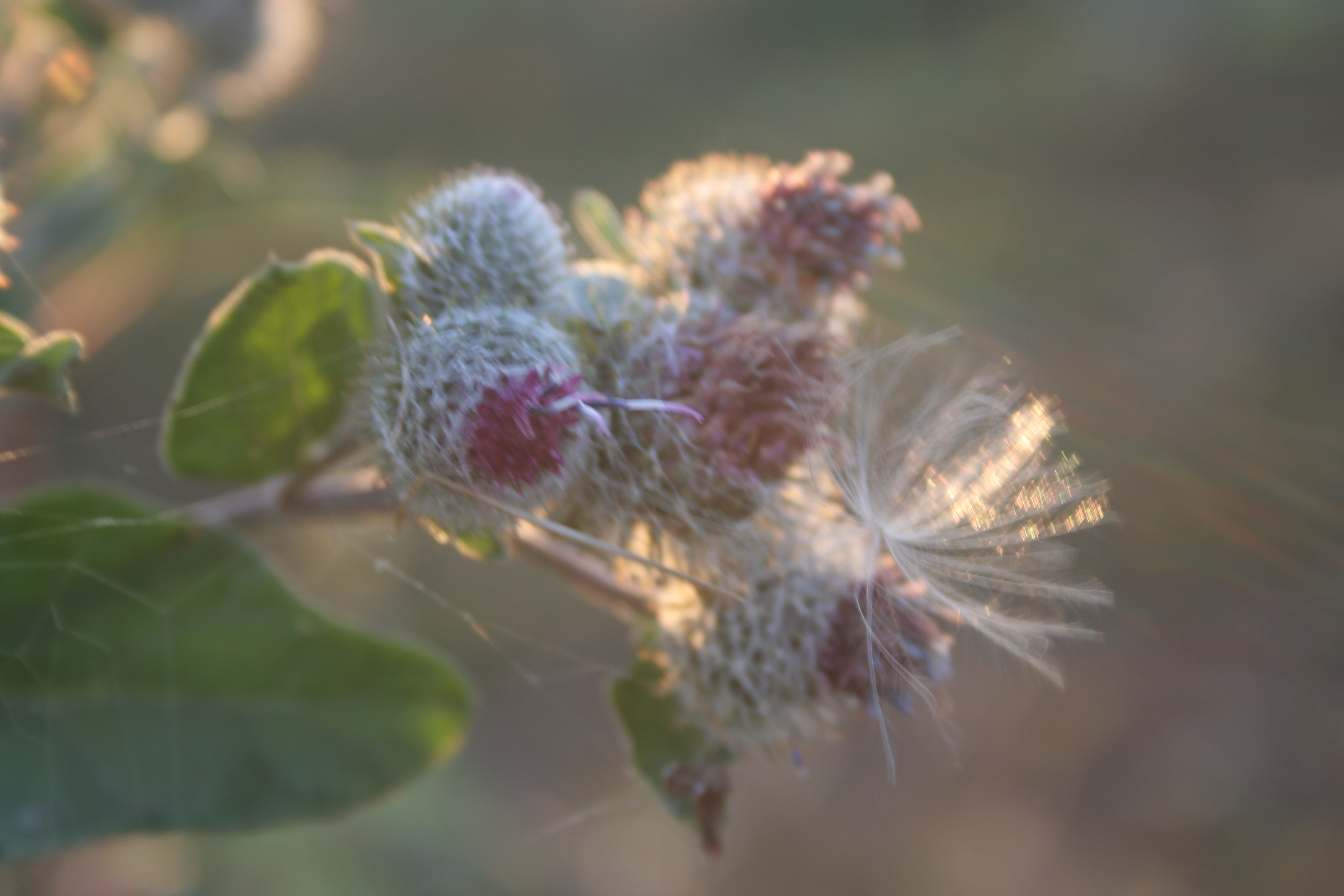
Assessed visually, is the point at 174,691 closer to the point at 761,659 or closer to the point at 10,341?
the point at 10,341

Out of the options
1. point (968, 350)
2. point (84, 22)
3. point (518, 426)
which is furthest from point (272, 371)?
point (84, 22)

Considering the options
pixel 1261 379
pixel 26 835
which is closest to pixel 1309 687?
pixel 1261 379

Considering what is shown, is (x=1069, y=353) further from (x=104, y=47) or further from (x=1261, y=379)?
(x=104, y=47)

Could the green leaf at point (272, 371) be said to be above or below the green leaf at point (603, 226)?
below

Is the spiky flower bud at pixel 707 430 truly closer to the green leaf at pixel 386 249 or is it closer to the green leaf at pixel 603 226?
the green leaf at pixel 386 249

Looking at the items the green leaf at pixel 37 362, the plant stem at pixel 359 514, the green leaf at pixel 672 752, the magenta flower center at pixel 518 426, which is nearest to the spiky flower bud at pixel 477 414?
the magenta flower center at pixel 518 426
